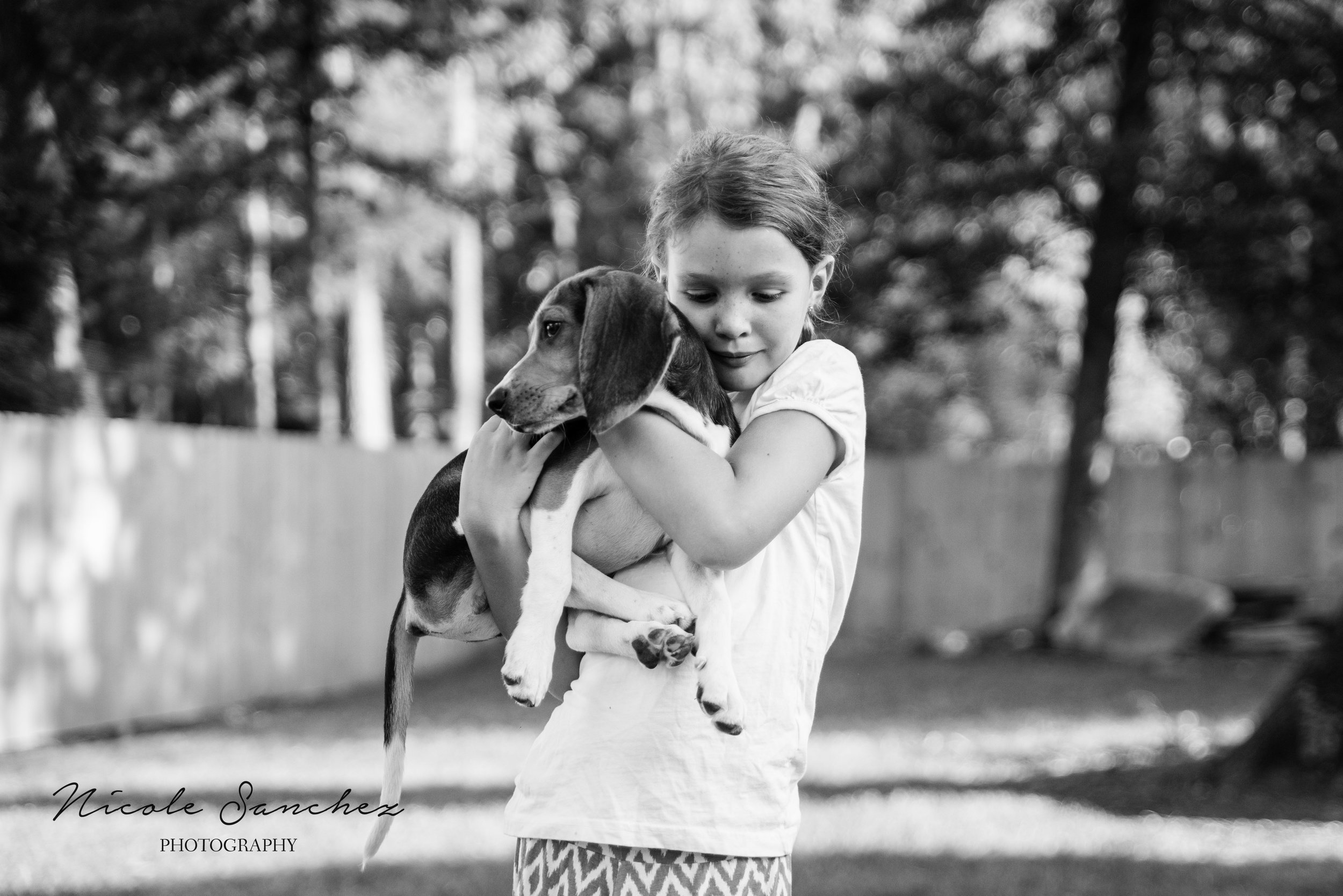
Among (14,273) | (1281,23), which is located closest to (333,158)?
(14,273)

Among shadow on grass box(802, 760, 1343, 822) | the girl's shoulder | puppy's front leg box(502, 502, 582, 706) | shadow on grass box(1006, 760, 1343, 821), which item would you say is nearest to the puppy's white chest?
the girl's shoulder

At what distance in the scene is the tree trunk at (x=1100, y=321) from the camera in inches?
570

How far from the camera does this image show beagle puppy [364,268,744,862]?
2.15 m

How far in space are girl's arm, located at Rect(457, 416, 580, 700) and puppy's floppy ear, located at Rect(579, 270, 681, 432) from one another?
247mm

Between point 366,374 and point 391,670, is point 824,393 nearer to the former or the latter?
point 391,670

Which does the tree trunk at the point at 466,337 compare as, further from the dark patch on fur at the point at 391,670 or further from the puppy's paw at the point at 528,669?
the puppy's paw at the point at 528,669

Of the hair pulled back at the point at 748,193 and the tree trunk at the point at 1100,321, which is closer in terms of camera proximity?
the hair pulled back at the point at 748,193

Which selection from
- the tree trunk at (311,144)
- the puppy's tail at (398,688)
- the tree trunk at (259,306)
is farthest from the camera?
the tree trunk at (259,306)

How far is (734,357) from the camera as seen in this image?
240 centimetres

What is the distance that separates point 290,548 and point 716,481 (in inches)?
401

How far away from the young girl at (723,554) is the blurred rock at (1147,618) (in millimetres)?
12700

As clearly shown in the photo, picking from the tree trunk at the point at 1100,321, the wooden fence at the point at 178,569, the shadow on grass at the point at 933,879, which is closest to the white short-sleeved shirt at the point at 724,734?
the shadow on grass at the point at 933,879

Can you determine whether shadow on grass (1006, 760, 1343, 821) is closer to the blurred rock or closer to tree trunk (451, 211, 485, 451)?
the blurred rock

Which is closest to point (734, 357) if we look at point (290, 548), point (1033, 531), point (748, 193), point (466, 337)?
point (748, 193)
